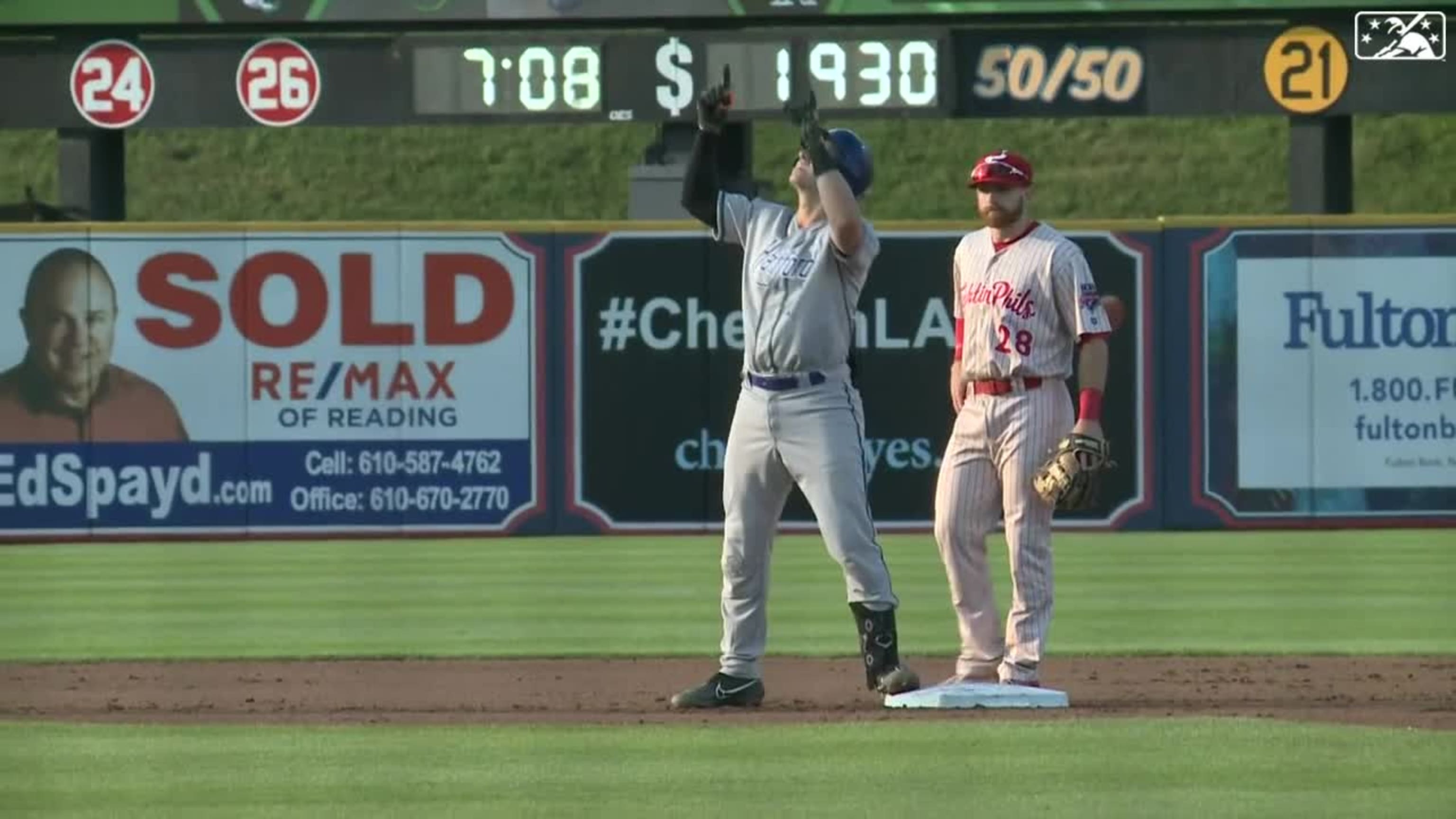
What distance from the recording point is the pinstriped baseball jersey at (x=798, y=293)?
750 centimetres

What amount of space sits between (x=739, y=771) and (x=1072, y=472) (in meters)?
1.52

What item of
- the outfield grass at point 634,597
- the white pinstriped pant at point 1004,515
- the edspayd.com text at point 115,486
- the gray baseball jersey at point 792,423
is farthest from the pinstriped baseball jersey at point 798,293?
the edspayd.com text at point 115,486

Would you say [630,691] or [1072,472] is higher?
[1072,472]

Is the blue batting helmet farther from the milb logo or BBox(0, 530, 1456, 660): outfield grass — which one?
the milb logo

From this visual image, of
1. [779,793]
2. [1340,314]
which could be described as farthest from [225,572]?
[779,793]

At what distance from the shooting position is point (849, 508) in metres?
7.51

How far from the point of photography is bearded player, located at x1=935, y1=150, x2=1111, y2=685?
754 cm

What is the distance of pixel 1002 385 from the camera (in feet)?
Result: 25.0

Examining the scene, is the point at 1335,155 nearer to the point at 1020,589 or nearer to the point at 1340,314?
the point at 1340,314

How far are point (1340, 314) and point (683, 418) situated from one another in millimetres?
3976

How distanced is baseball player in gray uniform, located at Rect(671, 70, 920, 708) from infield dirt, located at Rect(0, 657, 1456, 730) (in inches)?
8.2

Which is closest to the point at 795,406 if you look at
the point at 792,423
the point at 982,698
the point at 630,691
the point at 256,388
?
the point at 792,423

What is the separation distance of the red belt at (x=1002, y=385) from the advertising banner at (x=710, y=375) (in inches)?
348

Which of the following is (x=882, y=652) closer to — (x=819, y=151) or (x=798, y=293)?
(x=798, y=293)
